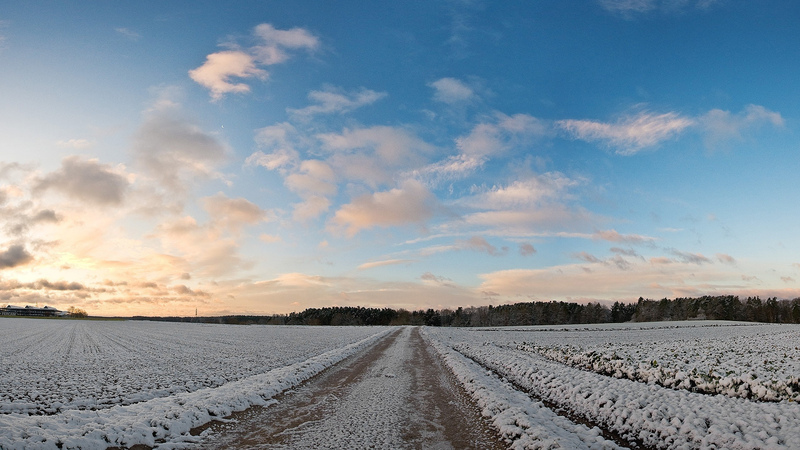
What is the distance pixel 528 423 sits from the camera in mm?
9555

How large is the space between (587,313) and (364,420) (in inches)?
6982

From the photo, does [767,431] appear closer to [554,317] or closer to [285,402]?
[285,402]

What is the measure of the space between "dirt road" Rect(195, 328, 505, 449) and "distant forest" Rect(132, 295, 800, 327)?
15945 centimetres

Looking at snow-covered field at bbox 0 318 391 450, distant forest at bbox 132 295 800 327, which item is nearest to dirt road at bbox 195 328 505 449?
snow-covered field at bbox 0 318 391 450

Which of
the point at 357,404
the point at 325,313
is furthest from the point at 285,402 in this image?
the point at 325,313

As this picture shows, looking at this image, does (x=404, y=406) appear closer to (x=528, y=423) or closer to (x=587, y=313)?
(x=528, y=423)

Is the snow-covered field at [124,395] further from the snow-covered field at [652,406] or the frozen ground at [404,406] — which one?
the snow-covered field at [652,406]

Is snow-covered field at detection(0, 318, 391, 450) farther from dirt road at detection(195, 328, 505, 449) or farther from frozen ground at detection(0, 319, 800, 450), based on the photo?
dirt road at detection(195, 328, 505, 449)

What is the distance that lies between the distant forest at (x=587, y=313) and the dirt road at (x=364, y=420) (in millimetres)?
159445

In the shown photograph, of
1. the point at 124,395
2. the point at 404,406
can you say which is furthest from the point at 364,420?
the point at 124,395

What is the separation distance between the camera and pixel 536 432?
348 inches

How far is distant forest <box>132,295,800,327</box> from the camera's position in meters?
141

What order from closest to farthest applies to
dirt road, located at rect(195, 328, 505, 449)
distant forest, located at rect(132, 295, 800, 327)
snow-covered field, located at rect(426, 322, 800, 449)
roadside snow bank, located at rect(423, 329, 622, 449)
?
roadside snow bank, located at rect(423, 329, 622, 449)
dirt road, located at rect(195, 328, 505, 449)
snow-covered field, located at rect(426, 322, 800, 449)
distant forest, located at rect(132, 295, 800, 327)

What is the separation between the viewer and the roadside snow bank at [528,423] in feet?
27.6
